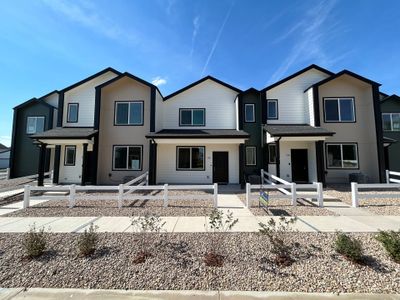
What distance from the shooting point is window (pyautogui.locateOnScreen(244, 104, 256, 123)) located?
16031mm

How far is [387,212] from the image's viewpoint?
7.60 meters

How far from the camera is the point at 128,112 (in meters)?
15.2

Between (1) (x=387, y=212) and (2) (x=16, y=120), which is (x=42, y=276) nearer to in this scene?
(1) (x=387, y=212)

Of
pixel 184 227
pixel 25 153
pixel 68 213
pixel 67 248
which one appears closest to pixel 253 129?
pixel 184 227

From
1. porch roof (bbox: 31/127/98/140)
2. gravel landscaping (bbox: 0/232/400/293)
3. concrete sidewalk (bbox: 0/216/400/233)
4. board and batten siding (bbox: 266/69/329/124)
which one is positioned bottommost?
gravel landscaping (bbox: 0/232/400/293)

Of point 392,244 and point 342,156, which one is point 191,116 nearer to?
point 342,156

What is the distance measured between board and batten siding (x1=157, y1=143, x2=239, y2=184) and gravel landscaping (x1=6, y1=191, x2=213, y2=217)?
5571mm

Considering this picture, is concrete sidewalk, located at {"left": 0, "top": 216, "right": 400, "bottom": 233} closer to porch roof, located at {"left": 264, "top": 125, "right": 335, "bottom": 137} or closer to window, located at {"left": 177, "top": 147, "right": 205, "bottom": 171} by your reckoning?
porch roof, located at {"left": 264, "top": 125, "right": 335, "bottom": 137}

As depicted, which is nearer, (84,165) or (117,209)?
(117,209)

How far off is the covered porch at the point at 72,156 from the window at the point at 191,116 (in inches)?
250

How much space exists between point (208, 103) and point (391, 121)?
16.4 meters

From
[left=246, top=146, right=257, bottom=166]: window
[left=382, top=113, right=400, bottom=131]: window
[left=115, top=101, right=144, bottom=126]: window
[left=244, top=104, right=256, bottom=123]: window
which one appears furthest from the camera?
[left=382, top=113, right=400, bottom=131]: window

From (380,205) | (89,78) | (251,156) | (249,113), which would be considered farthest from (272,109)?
(89,78)

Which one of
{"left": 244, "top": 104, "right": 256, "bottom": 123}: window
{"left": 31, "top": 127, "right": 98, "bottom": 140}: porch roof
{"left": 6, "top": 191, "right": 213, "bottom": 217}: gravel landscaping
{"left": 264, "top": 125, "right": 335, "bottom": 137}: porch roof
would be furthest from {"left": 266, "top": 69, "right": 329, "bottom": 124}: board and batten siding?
{"left": 31, "top": 127, "right": 98, "bottom": 140}: porch roof
